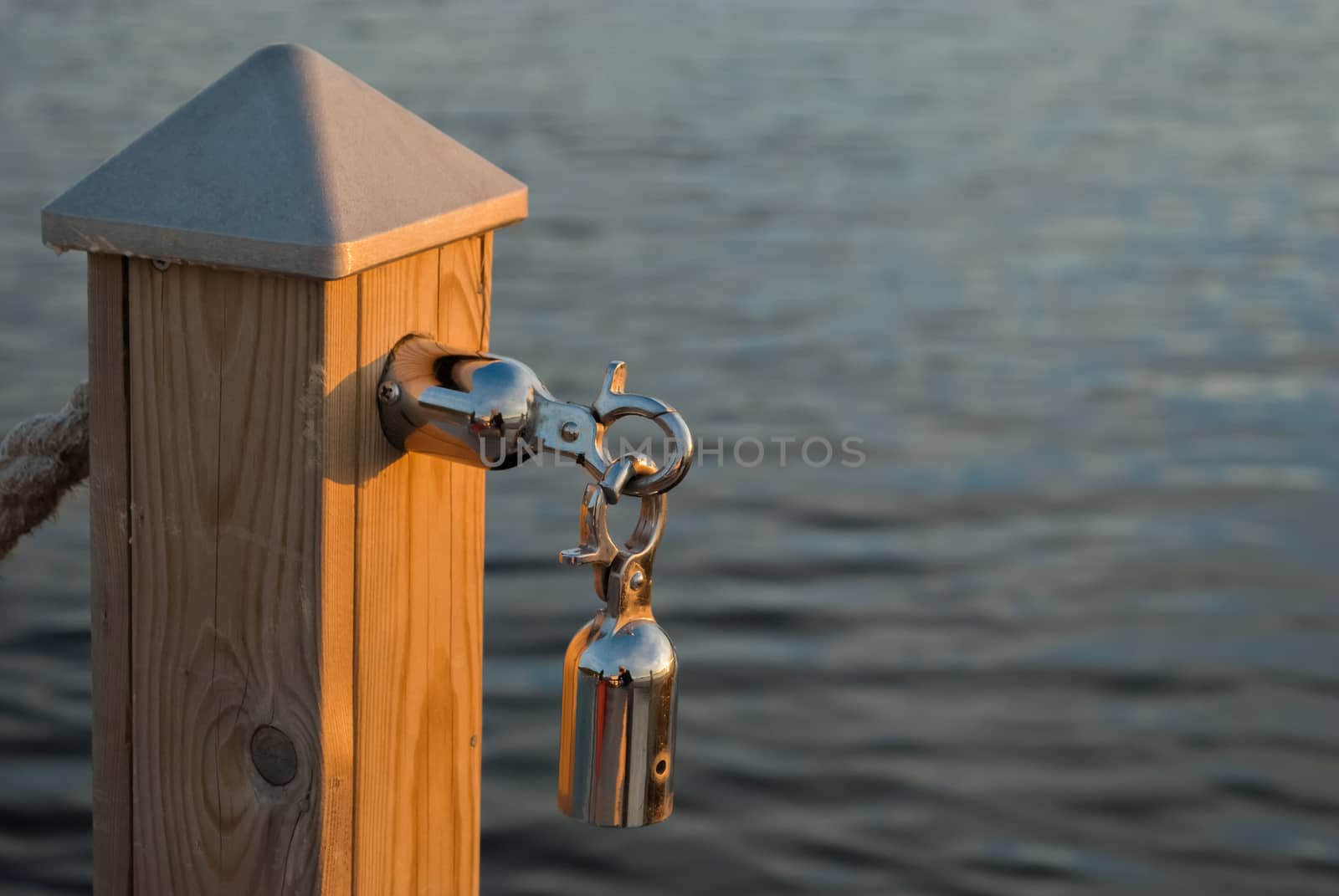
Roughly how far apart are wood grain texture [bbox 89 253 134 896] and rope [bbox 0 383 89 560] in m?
0.05

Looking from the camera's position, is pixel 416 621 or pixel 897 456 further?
pixel 897 456

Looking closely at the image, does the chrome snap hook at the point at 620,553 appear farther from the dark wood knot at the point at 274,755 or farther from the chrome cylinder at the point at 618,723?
the dark wood knot at the point at 274,755

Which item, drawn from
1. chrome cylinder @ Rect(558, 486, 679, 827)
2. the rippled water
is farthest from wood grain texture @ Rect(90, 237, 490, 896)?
the rippled water

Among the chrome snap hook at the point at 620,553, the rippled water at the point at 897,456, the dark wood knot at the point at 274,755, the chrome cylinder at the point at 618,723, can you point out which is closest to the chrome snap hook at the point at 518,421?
the chrome snap hook at the point at 620,553

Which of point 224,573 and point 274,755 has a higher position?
→ point 224,573

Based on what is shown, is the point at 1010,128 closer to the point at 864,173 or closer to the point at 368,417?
the point at 864,173

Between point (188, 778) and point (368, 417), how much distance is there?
350 mm

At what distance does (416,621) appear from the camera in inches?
55.4

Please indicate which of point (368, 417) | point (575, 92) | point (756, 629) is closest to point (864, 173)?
point (575, 92)

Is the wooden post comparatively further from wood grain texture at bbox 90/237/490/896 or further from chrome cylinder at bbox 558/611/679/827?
chrome cylinder at bbox 558/611/679/827

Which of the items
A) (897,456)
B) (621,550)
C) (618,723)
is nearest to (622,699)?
(618,723)

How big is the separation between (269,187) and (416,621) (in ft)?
1.31

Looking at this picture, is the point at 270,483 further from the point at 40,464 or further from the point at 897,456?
the point at 897,456

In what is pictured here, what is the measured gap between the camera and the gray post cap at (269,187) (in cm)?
121
